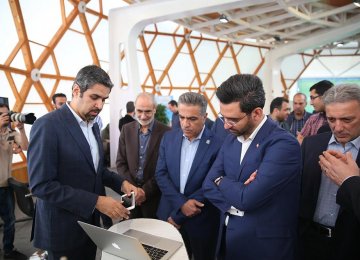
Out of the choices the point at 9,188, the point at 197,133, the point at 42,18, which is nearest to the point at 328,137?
the point at 197,133

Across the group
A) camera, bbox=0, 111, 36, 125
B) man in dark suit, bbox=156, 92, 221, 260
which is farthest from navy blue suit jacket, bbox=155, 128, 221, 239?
camera, bbox=0, 111, 36, 125

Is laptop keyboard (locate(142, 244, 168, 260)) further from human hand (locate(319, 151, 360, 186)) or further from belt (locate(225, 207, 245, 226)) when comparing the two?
human hand (locate(319, 151, 360, 186))

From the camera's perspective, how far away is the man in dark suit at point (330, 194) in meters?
1.69

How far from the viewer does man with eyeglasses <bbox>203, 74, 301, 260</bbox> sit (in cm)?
165

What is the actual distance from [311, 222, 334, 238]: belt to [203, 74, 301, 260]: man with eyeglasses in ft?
0.80

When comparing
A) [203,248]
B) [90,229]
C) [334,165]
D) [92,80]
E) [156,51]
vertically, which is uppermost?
[156,51]

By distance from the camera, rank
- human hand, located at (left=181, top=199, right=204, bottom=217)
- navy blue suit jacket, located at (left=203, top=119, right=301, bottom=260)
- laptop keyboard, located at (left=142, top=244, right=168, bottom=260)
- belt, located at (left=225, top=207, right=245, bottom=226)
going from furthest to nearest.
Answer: human hand, located at (left=181, top=199, right=204, bottom=217)
belt, located at (left=225, top=207, right=245, bottom=226)
navy blue suit jacket, located at (left=203, top=119, right=301, bottom=260)
laptop keyboard, located at (left=142, top=244, right=168, bottom=260)

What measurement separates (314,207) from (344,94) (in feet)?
2.45

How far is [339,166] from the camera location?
1.53 metres

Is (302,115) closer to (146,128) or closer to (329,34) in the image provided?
(146,128)

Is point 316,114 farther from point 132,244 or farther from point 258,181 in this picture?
point 132,244

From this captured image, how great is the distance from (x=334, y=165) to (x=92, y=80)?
4.95ft

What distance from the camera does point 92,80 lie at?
1839 mm

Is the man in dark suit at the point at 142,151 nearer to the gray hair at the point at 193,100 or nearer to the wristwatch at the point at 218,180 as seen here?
the gray hair at the point at 193,100
